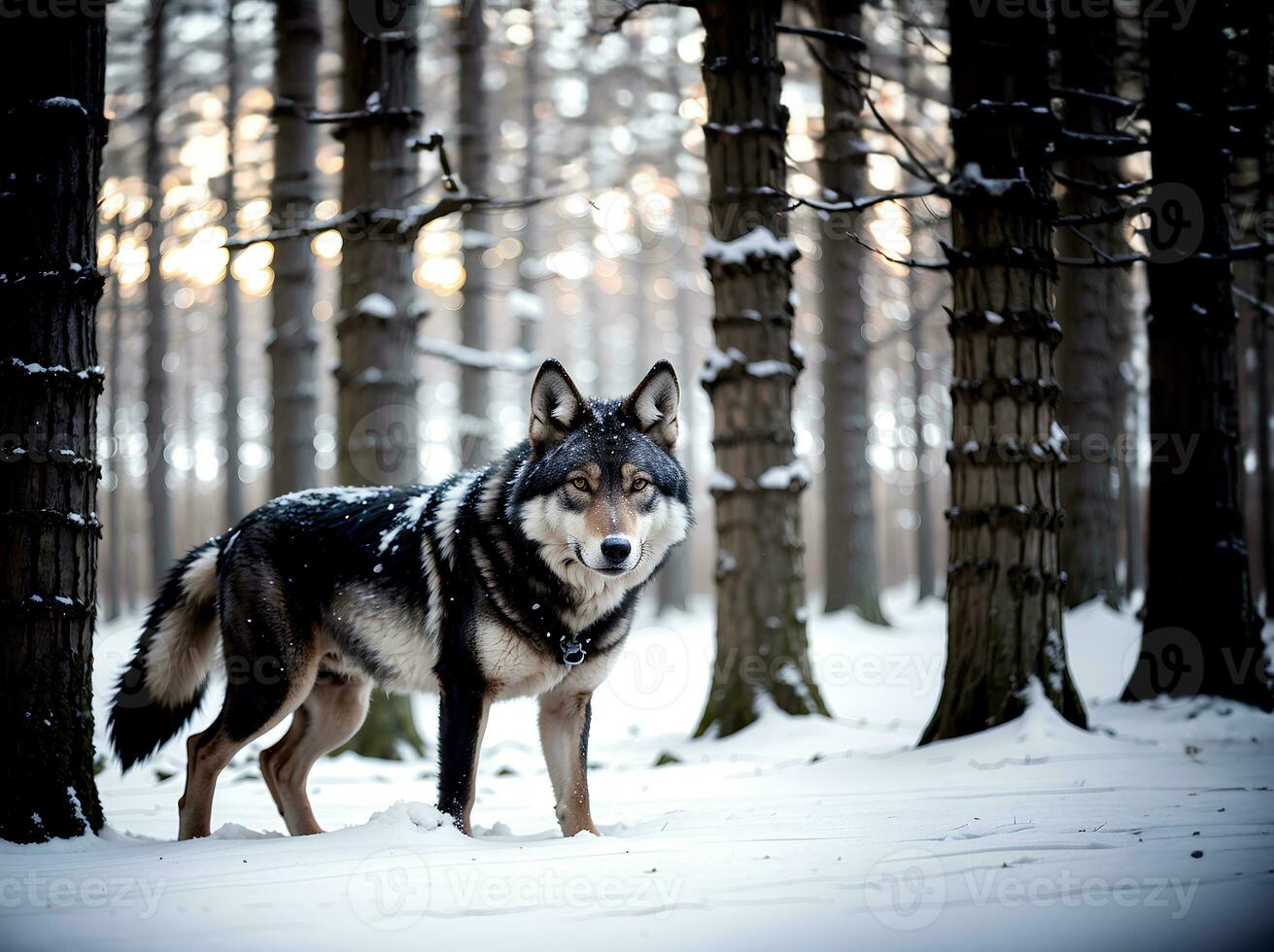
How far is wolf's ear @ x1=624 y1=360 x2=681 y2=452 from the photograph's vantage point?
14.1 feet

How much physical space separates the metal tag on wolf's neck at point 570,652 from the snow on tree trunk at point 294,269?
6392 millimetres

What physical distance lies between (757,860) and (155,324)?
48.9ft

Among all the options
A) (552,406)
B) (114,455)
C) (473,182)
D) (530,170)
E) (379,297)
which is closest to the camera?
(552,406)

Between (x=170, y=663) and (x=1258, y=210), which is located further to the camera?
(x=1258, y=210)

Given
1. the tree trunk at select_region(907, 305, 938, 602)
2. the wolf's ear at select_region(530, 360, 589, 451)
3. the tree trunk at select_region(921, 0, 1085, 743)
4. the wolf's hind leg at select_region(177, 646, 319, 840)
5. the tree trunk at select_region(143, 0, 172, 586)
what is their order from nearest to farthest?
1. the wolf's ear at select_region(530, 360, 589, 451)
2. the wolf's hind leg at select_region(177, 646, 319, 840)
3. the tree trunk at select_region(921, 0, 1085, 743)
4. the tree trunk at select_region(143, 0, 172, 586)
5. the tree trunk at select_region(907, 305, 938, 602)

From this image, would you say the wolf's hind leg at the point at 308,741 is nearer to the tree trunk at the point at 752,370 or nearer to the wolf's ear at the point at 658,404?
the wolf's ear at the point at 658,404

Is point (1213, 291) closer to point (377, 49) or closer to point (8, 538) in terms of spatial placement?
point (377, 49)

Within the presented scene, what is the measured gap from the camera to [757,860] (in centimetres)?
335

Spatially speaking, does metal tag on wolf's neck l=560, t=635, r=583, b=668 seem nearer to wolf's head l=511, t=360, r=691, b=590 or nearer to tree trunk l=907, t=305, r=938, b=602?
wolf's head l=511, t=360, r=691, b=590

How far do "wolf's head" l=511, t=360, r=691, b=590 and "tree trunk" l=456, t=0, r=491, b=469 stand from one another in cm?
759

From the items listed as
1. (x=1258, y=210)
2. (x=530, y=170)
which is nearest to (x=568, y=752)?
(x=1258, y=210)
